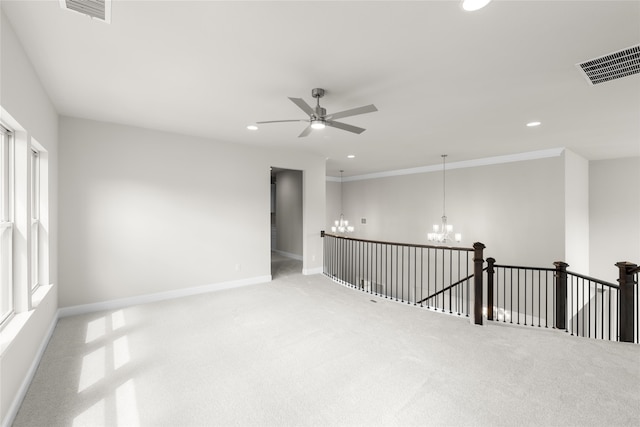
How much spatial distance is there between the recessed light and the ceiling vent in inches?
85.9

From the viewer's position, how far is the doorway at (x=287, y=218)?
8.25 meters

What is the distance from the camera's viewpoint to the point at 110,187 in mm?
4176

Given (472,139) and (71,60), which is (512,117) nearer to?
(472,139)

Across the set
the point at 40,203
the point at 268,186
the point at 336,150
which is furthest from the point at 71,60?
the point at 336,150

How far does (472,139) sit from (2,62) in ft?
19.4

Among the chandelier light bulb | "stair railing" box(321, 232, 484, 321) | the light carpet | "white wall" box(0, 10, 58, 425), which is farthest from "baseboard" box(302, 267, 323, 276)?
"white wall" box(0, 10, 58, 425)

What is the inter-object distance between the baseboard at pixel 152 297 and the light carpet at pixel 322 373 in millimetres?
184

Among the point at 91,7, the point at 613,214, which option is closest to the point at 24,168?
the point at 91,7

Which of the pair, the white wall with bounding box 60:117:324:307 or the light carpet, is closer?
the light carpet

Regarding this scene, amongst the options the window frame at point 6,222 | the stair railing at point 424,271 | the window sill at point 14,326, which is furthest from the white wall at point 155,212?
the stair railing at point 424,271

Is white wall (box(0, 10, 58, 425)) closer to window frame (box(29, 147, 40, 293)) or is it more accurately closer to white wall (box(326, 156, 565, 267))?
window frame (box(29, 147, 40, 293))

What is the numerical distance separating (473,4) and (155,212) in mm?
4744

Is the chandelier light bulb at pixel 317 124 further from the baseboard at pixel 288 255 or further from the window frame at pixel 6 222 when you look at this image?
the baseboard at pixel 288 255

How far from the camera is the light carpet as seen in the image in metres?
2.04
